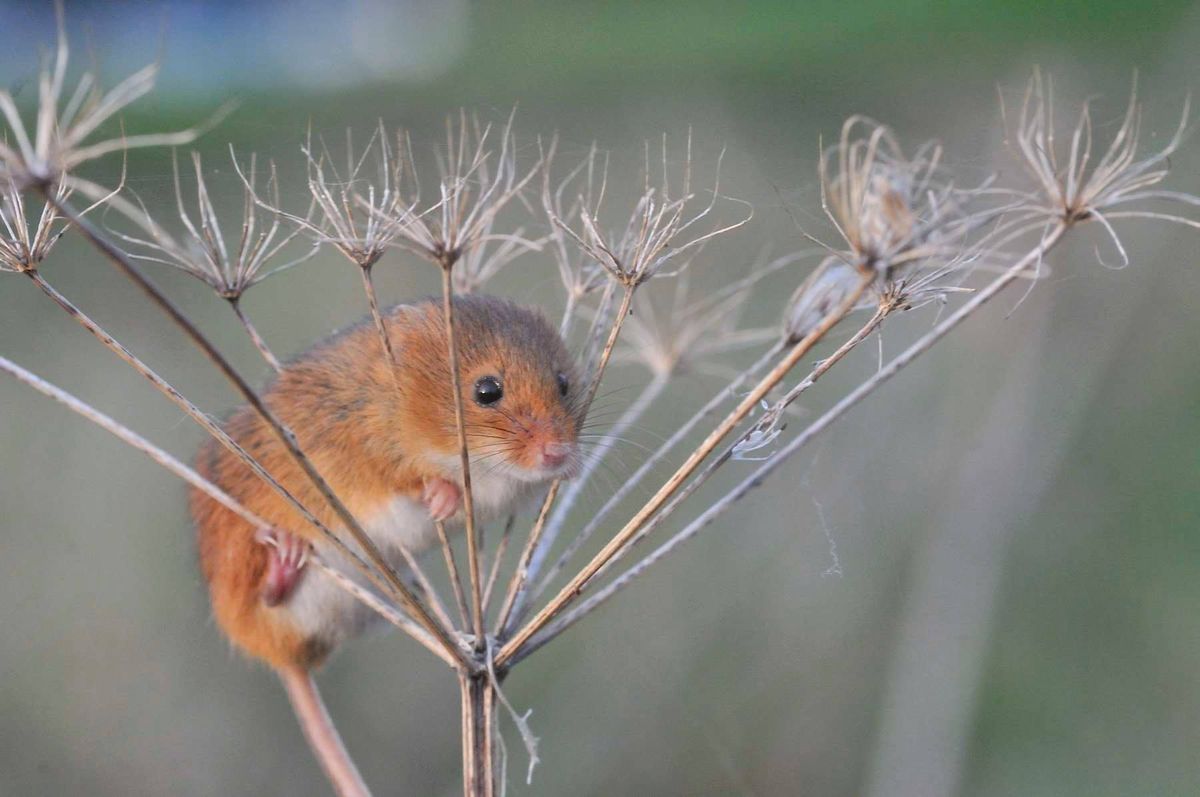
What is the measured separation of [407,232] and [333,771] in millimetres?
1075

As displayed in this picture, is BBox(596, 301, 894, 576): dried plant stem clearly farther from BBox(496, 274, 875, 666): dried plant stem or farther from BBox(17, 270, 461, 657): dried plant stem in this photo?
BBox(17, 270, 461, 657): dried plant stem

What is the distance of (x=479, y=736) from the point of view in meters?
1.58

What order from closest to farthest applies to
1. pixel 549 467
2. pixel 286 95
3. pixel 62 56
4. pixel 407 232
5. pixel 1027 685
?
pixel 62 56, pixel 407 232, pixel 549 467, pixel 1027 685, pixel 286 95

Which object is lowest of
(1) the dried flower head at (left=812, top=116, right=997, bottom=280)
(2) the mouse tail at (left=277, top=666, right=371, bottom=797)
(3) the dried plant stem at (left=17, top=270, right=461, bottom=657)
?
(2) the mouse tail at (left=277, top=666, right=371, bottom=797)

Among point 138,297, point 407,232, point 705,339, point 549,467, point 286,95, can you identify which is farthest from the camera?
point 286,95

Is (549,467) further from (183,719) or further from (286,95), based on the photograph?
(286,95)

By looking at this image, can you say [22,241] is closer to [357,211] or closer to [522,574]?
[357,211]

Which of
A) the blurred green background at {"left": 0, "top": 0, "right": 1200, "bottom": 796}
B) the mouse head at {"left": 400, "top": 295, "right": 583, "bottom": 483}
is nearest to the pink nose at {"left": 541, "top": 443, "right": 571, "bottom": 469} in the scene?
Answer: the mouse head at {"left": 400, "top": 295, "right": 583, "bottom": 483}

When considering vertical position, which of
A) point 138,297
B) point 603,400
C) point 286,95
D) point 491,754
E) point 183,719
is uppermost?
point 286,95

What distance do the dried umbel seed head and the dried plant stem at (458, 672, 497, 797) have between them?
705mm

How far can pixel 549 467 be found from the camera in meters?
2.09

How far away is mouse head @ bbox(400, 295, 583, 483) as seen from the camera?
7.02ft

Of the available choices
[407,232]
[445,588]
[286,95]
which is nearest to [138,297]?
[286,95]

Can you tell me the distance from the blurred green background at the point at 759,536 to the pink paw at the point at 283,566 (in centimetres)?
235
